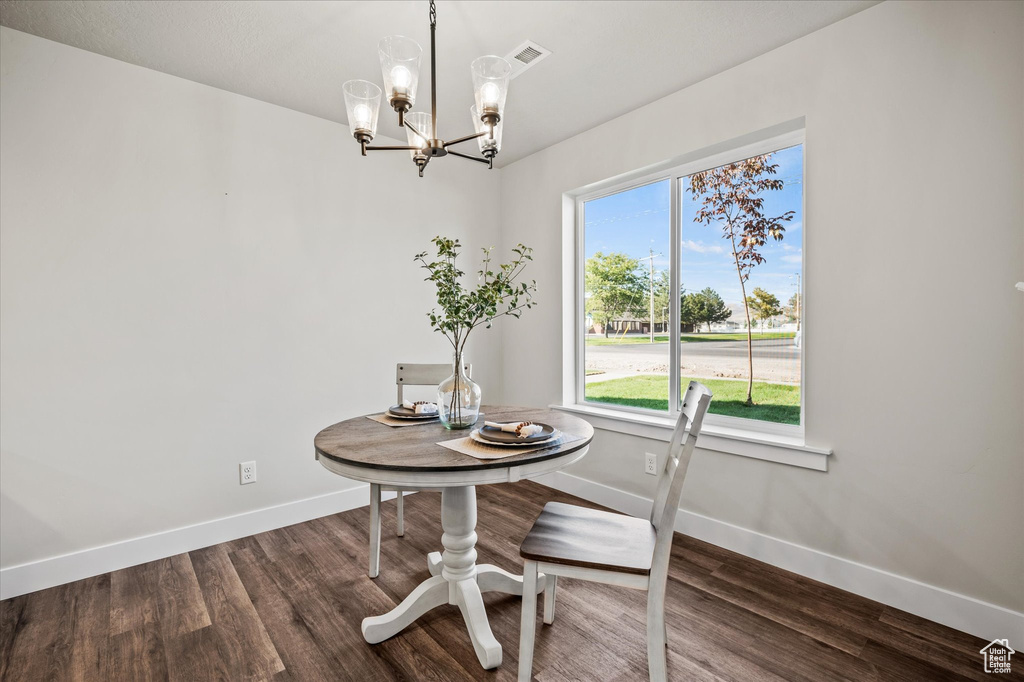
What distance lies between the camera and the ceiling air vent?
7.13 ft

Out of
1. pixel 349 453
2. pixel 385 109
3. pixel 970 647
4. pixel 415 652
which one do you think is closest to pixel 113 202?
pixel 385 109

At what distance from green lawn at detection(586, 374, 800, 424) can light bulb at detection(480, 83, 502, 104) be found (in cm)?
189

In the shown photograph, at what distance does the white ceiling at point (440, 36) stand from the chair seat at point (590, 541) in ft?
6.41

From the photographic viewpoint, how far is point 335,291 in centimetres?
297

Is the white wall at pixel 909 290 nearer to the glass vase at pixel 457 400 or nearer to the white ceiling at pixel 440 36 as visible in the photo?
the white ceiling at pixel 440 36

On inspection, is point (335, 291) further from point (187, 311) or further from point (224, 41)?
point (224, 41)

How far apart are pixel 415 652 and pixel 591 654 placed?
1.95 ft

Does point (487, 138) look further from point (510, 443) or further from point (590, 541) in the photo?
point (590, 541)

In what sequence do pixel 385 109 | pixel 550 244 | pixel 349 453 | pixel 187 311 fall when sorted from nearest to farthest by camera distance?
pixel 349 453 < pixel 187 311 < pixel 385 109 < pixel 550 244

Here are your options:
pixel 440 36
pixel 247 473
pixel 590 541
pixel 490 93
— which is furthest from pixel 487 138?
pixel 247 473

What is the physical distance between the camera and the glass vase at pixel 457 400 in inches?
68.8

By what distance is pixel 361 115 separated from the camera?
1.68m

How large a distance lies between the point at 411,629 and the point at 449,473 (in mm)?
851

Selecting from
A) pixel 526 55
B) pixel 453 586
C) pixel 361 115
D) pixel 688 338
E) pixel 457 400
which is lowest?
pixel 453 586
